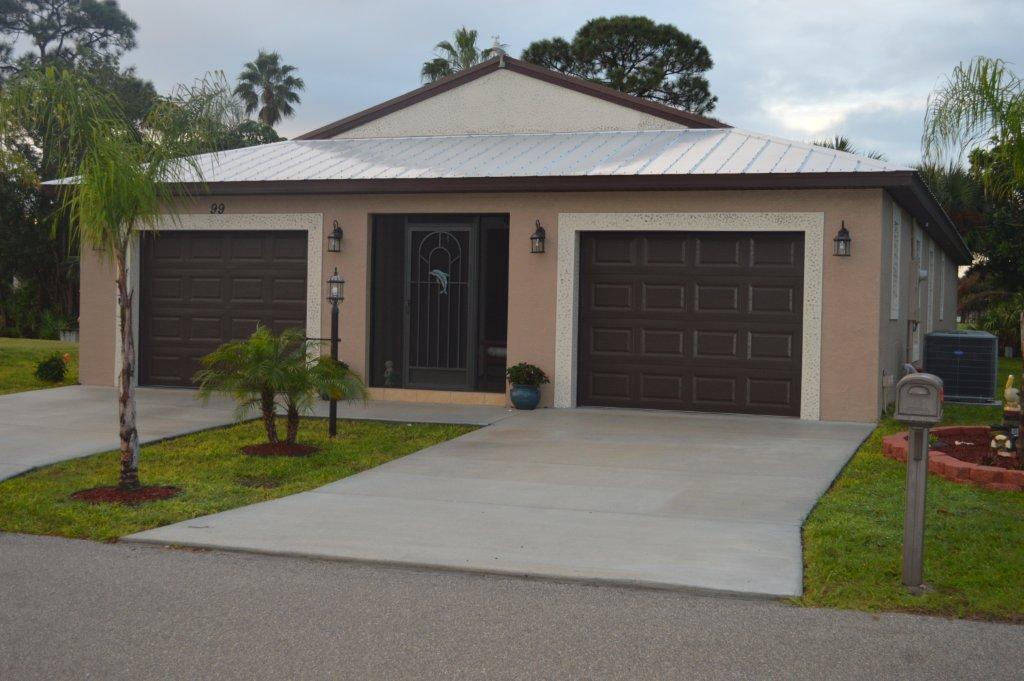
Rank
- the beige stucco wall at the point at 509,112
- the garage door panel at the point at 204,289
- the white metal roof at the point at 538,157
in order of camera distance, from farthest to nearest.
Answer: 1. the beige stucco wall at the point at 509,112
2. the garage door panel at the point at 204,289
3. the white metal roof at the point at 538,157

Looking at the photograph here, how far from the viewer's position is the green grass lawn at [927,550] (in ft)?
18.4

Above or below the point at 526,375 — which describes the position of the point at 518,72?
above

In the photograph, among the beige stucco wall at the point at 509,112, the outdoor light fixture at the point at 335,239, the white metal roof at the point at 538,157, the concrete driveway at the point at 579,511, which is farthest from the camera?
the beige stucco wall at the point at 509,112

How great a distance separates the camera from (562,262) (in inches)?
560

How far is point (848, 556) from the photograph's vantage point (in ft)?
21.1

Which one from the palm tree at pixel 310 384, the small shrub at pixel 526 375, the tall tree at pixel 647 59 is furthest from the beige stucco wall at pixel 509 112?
the tall tree at pixel 647 59

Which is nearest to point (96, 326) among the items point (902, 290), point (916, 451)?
point (902, 290)

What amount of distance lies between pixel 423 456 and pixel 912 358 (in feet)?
33.8

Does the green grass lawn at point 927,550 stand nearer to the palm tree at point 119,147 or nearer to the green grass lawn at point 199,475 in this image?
the green grass lawn at point 199,475

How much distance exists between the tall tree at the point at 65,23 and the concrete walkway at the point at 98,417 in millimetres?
32867

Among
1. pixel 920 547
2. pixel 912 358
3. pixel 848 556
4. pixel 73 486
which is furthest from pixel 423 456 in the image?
pixel 912 358

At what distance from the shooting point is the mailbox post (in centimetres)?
570

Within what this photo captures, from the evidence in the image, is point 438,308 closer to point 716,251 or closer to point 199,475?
point 716,251

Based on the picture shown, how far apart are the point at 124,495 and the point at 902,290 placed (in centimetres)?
1202
